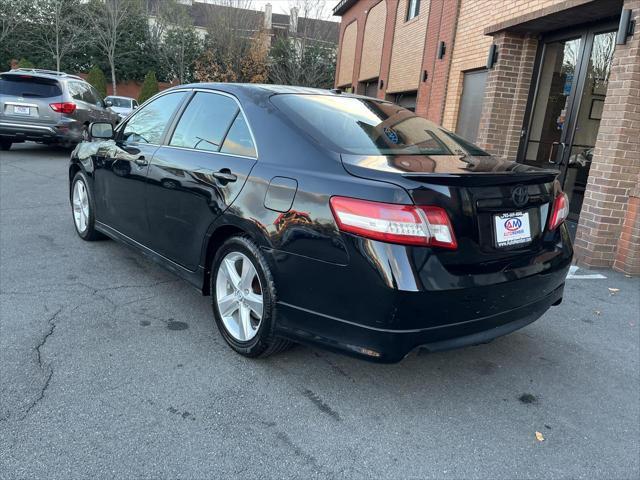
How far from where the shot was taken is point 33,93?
10.8 meters

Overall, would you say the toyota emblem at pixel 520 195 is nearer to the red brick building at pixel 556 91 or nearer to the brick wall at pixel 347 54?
the red brick building at pixel 556 91

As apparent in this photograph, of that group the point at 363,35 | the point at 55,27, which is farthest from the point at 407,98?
the point at 55,27

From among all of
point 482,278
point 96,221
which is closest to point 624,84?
point 482,278

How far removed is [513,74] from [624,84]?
2.59m

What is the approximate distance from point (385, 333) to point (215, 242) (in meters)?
1.38

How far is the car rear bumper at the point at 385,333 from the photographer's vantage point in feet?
7.70

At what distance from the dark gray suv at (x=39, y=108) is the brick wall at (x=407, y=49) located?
308 inches

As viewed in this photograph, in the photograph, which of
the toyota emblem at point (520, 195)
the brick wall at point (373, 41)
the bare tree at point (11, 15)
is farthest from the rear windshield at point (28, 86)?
the bare tree at point (11, 15)

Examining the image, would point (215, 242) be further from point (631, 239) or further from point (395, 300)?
point (631, 239)

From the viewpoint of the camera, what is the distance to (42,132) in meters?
10.8

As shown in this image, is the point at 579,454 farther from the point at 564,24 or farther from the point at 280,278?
the point at 564,24

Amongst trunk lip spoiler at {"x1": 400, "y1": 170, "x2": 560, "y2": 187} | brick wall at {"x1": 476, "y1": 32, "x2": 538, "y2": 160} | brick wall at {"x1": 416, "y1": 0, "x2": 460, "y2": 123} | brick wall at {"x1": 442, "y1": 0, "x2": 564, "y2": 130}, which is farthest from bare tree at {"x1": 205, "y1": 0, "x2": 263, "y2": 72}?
trunk lip spoiler at {"x1": 400, "y1": 170, "x2": 560, "y2": 187}

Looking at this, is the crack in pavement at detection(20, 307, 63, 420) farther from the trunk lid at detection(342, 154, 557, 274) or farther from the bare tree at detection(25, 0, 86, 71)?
the bare tree at detection(25, 0, 86, 71)

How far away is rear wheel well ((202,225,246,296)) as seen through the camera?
303 cm
